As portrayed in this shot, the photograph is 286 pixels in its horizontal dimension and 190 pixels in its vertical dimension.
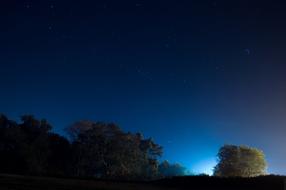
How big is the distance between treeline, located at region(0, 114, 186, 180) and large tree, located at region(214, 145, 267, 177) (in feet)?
42.4

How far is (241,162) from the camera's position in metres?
68.4

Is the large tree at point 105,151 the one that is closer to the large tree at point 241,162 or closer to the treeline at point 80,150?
the treeline at point 80,150

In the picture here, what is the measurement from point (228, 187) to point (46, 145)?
1795 inches

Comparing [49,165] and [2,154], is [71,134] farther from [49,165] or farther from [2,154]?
[2,154]

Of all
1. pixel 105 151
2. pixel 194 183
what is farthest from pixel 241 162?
pixel 194 183

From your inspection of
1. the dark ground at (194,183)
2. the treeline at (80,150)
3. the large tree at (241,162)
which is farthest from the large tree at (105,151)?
the dark ground at (194,183)

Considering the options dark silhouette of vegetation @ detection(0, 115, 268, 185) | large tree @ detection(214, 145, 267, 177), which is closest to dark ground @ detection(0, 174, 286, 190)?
dark silhouette of vegetation @ detection(0, 115, 268, 185)

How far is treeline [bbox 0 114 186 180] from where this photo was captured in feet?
198

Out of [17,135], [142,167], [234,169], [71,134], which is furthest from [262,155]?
[17,135]

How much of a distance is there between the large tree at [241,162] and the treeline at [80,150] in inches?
509

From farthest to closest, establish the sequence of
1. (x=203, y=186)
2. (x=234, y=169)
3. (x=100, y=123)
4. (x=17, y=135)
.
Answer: (x=100, y=123), (x=234, y=169), (x=17, y=135), (x=203, y=186)

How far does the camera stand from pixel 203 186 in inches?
962

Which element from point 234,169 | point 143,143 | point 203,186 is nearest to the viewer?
point 203,186

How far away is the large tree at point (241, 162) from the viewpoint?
222 feet
